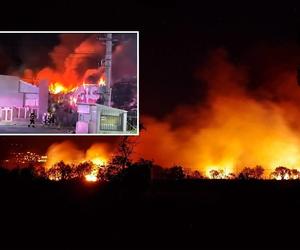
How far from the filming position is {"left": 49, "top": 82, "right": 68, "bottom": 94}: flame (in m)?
8.46

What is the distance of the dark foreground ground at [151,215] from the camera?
696cm

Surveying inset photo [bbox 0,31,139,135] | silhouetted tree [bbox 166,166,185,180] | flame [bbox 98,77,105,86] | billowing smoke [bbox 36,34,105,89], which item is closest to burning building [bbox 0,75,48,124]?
inset photo [bbox 0,31,139,135]

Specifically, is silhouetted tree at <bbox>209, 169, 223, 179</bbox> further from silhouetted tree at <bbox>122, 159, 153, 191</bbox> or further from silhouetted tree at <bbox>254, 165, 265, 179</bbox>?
silhouetted tree at <bbox>122, 159, 153, 191</bbox>

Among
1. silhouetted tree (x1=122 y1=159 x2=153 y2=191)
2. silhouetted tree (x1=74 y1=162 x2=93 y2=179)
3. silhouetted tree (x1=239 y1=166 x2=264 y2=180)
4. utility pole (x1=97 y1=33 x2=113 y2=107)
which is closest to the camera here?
silhouetted tree (x1=122 y1=159 x2=153 y2=191)

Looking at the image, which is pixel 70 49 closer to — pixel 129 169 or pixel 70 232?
pixel 129 169

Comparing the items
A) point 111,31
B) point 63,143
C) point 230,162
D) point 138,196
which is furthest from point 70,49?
point 230,162

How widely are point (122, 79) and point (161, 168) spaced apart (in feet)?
5.61

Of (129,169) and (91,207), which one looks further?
(129,169)

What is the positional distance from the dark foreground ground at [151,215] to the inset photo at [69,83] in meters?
1.19

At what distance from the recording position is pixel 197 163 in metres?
8.88

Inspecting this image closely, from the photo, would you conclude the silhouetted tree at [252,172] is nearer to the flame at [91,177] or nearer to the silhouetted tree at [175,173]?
the silhouetted tree at [175,173]

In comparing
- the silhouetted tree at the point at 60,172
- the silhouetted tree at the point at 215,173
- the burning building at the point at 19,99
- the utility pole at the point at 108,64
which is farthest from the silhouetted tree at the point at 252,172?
the burning building at the point at 19,99

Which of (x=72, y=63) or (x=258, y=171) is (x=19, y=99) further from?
(x=258, y=171)

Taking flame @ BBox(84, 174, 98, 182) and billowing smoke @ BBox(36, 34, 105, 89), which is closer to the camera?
flame @ BBox(84, 174, 98, 182)
